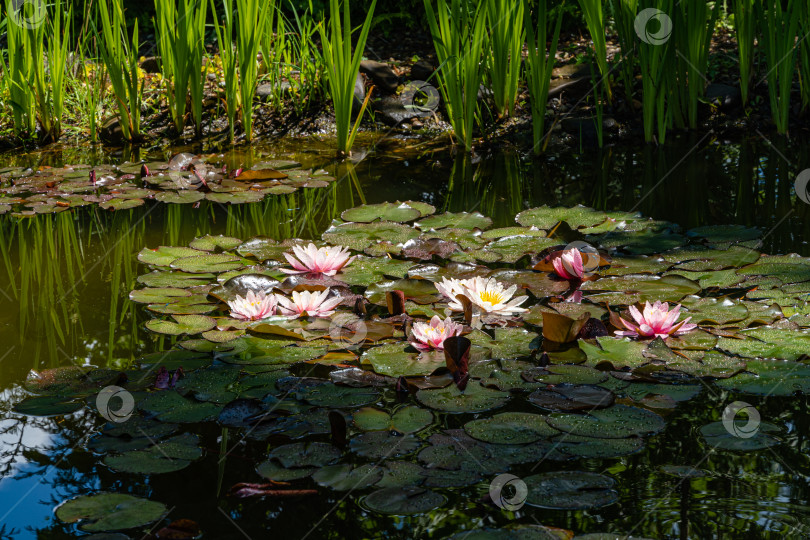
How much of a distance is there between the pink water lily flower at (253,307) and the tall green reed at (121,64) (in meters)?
2.50

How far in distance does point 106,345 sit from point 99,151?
273 centimetres

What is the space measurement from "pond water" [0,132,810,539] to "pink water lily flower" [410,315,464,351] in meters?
0.24

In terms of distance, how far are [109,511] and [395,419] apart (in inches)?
22.4

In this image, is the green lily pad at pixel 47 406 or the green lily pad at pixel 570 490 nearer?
the green lily pad at pixel 570 490

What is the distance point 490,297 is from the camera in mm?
1980

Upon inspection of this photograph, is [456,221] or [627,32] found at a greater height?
[627,32]

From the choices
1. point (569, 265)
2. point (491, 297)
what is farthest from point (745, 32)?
point (491, 297)

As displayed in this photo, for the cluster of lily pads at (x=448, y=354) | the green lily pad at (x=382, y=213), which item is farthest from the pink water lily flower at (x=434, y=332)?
the green lily pad at (x=382, y=213)

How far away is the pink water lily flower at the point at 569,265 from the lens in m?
2.19

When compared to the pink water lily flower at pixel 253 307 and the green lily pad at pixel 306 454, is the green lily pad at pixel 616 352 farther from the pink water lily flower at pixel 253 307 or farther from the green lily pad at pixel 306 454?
the pink water lily flower at pixel 253 307

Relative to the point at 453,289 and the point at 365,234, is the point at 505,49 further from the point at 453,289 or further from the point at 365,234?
the point at 453,289

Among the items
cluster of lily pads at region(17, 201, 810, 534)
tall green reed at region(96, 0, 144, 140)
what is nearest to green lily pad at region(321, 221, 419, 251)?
cluster of lily pads at region(17, 201, 810, 534)

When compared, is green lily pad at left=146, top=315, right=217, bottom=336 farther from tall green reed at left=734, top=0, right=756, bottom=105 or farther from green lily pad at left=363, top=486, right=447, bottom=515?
tall green reed at left=734, top=0, right=756, bottom=105

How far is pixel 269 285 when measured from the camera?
7.28 feet
